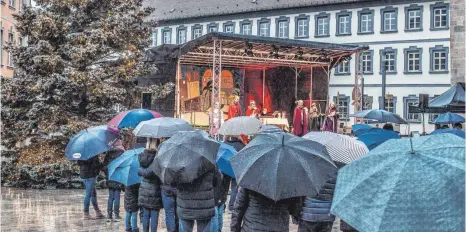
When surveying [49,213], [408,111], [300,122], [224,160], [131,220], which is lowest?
[49,213]

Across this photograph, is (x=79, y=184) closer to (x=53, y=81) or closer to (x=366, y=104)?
(x=53, y=81)

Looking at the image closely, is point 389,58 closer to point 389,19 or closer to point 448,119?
point 389,19

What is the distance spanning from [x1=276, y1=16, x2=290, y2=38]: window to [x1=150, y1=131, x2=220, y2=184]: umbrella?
47590 millimetres

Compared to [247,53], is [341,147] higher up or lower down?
lower down

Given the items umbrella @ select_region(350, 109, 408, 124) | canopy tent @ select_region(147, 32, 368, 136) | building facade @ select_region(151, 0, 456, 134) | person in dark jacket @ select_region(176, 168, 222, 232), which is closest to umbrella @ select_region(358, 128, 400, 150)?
person in dark jacket @ select_region(176, 168, 222, 232)

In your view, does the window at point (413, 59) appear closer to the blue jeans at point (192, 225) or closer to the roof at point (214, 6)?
the roof at point (214, 6)

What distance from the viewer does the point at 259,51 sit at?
1114 inches

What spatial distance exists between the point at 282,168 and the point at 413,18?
45.6 meters

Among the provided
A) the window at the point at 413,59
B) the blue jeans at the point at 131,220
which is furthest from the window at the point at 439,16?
the blue jeans at the point at 131,220

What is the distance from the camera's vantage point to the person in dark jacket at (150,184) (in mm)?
9039

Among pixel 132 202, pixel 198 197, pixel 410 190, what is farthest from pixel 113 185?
pixel 410 190

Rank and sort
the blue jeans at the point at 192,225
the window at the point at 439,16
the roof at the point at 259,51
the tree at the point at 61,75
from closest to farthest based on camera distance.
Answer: the blue jeans at the point at 192,225
the tree at the point at 61,75
the roof at the point at 259,51
the window at the point at 439,16

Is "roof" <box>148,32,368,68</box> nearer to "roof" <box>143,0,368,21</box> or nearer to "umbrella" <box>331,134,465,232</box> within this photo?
"umbrella" <box>331,134,465,232</box>

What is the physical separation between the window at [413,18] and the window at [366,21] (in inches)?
107
